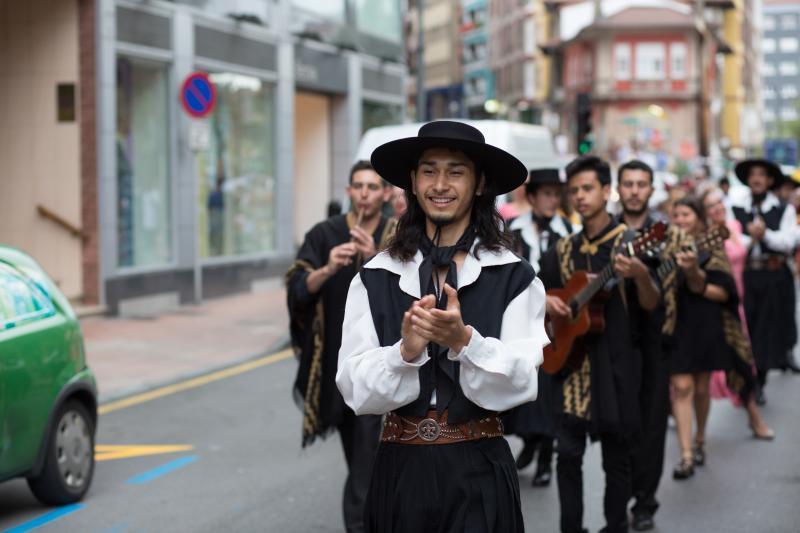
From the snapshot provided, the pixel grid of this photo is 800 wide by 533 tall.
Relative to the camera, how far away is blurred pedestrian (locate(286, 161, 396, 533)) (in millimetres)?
6371

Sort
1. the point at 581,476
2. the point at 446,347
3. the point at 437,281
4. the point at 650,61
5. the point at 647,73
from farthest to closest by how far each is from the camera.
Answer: the point at 647,73, the point at 650,61, the point at 581,476, the point at 437,281, the point at 446,347

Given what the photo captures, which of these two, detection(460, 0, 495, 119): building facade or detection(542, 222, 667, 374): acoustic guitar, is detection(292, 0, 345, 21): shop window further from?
detection(460, 0, 495, 119): building facade

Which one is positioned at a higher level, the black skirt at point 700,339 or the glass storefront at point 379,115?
the glass storefront at point 379,115

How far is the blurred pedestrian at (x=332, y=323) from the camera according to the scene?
6.37 m

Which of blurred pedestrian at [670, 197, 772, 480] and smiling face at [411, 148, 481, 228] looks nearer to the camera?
smiling face at [411, 148, 481, 228]

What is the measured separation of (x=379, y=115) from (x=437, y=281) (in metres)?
24.8

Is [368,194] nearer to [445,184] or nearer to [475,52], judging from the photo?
[445,184]

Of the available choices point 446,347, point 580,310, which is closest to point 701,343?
point 580,310

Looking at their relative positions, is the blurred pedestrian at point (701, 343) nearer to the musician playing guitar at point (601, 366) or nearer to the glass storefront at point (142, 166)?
the musician playing guitar at point (601, 366)

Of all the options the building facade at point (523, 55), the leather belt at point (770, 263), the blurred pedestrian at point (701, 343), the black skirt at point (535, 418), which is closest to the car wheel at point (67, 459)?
the black skirt at point (535, 418)

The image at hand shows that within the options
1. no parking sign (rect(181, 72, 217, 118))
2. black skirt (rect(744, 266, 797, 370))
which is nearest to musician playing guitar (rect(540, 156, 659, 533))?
black skirt (rect(744, 266, 797, 370))

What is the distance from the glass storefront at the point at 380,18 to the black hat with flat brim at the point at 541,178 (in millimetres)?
18751

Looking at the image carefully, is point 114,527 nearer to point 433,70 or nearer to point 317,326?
point 317,326

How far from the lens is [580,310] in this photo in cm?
618
